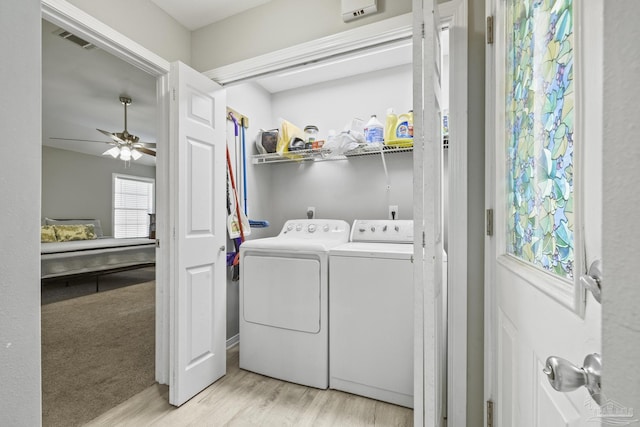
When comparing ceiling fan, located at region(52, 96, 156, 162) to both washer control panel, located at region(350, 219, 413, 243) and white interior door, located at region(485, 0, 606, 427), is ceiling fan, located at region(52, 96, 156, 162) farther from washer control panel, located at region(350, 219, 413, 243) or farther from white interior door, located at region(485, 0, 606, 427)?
white interior door, located at region(485, 0, 606, 427)

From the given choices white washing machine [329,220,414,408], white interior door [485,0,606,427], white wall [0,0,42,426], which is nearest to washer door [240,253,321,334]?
white washing machine [329,220,414,408]

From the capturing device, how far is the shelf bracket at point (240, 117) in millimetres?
2490

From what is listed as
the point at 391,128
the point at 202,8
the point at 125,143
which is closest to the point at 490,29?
the point at 391,128

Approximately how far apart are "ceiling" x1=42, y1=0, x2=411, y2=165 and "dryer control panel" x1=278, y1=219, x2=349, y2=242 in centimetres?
120

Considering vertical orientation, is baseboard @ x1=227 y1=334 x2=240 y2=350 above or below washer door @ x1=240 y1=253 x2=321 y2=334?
below

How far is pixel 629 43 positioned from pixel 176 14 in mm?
2509

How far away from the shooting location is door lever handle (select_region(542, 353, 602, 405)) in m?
0.38

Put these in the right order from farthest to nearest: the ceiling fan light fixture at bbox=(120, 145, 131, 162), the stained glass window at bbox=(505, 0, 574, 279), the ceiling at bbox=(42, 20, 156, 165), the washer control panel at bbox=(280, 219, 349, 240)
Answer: the ceiling fan light fixture at bbox=(120, 145, 131, 162) < the ceiling at bbox=(42, 20, 156, 165) < the washer control panel at bbox=(280, 219, 349, 240) < the stained glass window at bbox=(505, 0, 574, 279)

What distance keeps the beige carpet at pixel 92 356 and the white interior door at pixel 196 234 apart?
471 mm

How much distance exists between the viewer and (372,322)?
5.84 feet

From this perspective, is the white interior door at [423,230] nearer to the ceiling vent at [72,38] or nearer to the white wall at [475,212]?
the white wall at [475,212]

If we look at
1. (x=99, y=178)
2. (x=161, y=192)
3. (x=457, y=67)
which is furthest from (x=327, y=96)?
(x=99, y=178)

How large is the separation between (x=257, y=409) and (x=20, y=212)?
176cm

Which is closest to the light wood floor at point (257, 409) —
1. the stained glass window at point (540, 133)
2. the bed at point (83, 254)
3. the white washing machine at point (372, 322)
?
the white washing machine at point (372, 322)
